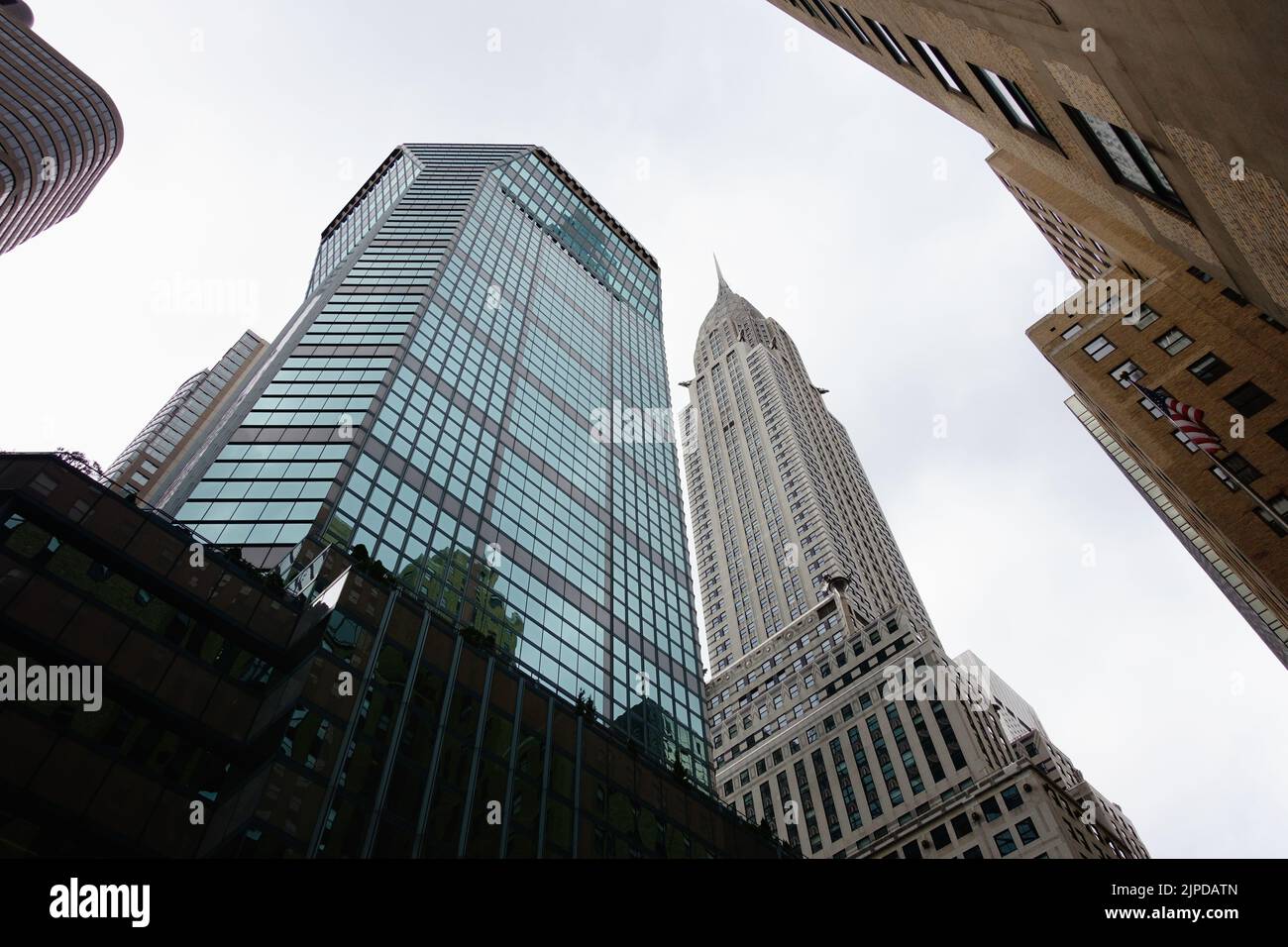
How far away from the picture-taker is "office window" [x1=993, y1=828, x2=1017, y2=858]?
60.5m

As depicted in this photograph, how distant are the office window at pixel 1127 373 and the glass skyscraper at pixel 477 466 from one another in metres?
26.8

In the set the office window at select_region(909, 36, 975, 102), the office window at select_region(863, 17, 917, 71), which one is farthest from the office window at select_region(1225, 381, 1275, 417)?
the office window at select_region(863, 17, 917, 71)

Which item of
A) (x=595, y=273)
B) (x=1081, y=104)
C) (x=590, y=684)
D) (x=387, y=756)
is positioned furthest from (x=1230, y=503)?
(x=595, y=273)

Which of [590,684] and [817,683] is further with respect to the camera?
[817,683]

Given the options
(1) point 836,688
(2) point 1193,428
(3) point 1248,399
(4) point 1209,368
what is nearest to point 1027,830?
(1) point 836,688

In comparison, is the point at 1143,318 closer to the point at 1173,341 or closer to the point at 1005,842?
the point at 1173,341

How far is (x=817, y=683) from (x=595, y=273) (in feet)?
170

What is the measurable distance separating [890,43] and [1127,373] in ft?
71.9

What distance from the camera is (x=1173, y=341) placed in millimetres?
37406

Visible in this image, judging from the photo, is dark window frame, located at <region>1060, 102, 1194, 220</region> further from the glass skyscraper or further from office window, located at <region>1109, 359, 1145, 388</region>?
the glass skyscraper

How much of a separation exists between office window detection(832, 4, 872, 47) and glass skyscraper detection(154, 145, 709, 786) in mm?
26222

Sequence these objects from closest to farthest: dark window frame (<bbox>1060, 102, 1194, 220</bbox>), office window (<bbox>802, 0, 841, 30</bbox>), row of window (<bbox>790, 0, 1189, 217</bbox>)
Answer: dark window frame (<bbox>1060, 102, 1194, 220</bbox>) → row of window (<bbox>790, 0, 1189, 217</bbox>) → office window (<bbox>802, 0, 841, 30</bbox>)

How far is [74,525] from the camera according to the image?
65.9ft
